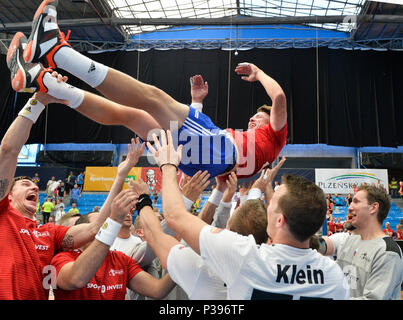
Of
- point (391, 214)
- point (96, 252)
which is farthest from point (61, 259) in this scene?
point (391, 214)

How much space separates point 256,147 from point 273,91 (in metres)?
0.48

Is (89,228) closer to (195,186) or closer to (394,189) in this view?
(195,186)

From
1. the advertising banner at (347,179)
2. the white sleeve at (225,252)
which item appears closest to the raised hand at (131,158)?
the white sleeve at (225,252)

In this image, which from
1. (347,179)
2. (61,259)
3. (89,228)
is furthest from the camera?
(347,179)

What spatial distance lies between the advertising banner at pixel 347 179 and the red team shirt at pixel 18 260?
1039 cm

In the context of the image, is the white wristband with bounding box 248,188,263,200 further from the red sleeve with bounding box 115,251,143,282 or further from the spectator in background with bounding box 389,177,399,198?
the spectator in background with bounding box 389,177,399,198

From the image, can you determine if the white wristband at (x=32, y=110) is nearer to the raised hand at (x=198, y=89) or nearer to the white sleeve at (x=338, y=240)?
the raised hand at (x=198, y=89)

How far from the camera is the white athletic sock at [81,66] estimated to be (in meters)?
2.03

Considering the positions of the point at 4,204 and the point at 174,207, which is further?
the point at 4,204

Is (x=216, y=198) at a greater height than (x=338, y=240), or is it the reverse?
(x=216, y=198)

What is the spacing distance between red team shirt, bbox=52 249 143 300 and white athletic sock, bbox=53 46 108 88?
1037 mm

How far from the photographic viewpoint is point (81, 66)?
2037 mm

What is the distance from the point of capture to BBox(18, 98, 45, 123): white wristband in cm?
167
